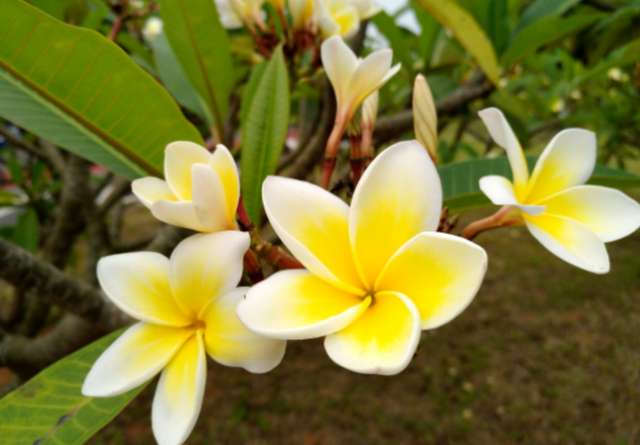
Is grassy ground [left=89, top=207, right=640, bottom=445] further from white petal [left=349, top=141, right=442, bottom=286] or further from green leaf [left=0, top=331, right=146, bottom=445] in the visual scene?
white petal [left=349, top=141, right=442, bottom=286]

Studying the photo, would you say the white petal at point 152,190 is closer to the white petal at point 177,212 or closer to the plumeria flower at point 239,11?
the white petal at point 177,212

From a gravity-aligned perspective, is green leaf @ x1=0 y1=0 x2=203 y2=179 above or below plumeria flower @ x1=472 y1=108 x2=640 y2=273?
above

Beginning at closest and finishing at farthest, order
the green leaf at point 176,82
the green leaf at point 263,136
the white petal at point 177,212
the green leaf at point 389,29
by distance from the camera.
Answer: the white petal at point 177,212 → the green leaf at point 263,136 → the green leaf at point 176,82 → the green leaf at point 389,29

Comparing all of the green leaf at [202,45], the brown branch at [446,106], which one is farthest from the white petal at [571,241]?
the brown branch at [446,106]

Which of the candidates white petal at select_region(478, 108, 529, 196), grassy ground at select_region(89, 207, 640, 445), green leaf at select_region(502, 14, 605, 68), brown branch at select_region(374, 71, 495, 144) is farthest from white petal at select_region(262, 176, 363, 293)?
grassy ground at select_region(89, 207, 640, 445)

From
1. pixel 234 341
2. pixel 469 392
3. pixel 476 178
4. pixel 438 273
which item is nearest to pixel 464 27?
pixel 476 178

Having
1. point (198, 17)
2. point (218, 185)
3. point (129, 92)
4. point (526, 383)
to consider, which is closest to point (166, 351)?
point (218, 185)
